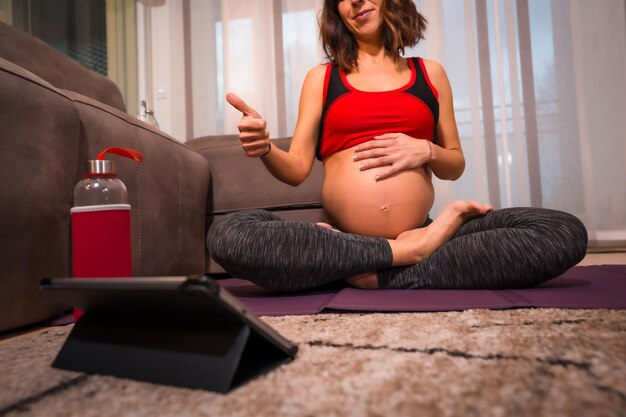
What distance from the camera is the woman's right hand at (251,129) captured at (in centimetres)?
77

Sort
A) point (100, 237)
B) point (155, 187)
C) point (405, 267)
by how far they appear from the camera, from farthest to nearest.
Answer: point (155, 187) < point (405, 267) < point (100, 237)

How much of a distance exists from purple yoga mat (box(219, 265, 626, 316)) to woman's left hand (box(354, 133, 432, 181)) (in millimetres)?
299

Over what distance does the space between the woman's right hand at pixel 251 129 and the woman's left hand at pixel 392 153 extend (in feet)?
0.84

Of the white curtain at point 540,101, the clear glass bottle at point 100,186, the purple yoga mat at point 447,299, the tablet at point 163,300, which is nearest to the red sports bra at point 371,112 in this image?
the purple yoga mat at point 447,299

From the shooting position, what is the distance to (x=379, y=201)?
96cm

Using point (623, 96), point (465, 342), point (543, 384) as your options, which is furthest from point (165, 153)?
point (623, 96)

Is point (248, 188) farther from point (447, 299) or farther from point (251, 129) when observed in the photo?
point (447, 299)

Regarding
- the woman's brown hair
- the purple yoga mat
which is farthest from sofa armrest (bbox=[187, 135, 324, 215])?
the purple yoga mat

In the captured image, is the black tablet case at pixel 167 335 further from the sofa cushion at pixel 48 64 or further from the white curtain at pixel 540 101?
the white curtain at pixel 540 101

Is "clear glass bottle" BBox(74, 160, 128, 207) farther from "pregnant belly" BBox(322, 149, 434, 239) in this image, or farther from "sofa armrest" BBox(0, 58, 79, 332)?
"pregnant belly" BBox(322, 149, 434, 239)

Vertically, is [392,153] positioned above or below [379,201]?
above

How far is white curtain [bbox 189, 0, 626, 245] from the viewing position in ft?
6.66

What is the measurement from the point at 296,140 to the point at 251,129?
0.33 m

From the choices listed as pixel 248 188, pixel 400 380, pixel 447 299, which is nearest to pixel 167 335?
pixel 400 380
